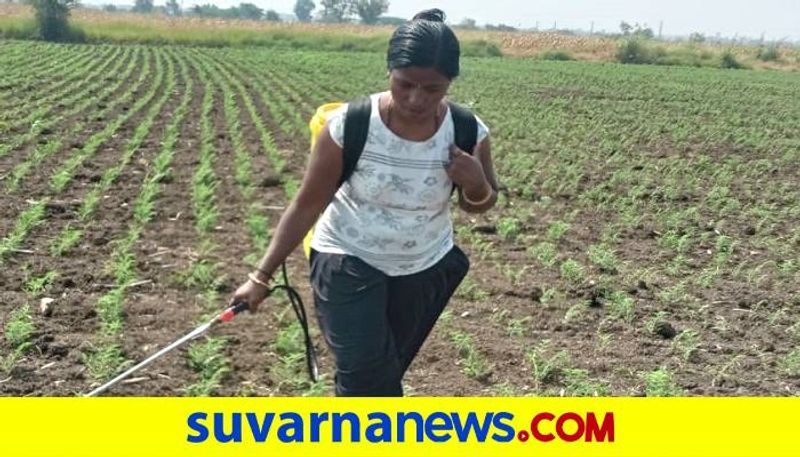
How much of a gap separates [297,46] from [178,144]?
3471 centimetres

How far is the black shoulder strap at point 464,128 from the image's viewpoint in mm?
2924

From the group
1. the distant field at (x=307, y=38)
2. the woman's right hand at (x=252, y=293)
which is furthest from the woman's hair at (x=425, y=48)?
the distant field at (x=307, y=38)

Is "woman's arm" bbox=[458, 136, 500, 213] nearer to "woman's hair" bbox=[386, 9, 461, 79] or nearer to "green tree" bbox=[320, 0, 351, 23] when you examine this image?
"woman's hair" bbox=[386, 9, 461, 79]

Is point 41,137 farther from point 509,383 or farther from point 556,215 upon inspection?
point 509,383

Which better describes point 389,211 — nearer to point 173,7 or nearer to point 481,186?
point 481,186

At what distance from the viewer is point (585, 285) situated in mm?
6211

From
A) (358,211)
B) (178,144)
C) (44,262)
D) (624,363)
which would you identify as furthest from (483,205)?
(178,144)

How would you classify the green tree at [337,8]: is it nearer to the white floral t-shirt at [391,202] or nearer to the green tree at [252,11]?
the green tree at [252,11]

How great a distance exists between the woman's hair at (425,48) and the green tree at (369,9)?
87.6m

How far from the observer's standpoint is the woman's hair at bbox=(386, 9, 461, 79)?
8.79ft

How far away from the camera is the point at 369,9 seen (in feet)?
292

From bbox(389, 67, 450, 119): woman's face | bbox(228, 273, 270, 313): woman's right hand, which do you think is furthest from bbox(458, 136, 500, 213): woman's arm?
bbox(228, 273, 270, 313): woman's right hand

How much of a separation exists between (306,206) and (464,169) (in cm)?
51

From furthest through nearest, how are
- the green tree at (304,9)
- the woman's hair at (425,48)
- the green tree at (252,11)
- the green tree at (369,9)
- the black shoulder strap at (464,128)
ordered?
the green tree at (304,9) < the green tree at (252,11) < the green tree at (369,9) < the black shoulder strap at (464,128) < the woman's hair at (425,48)
